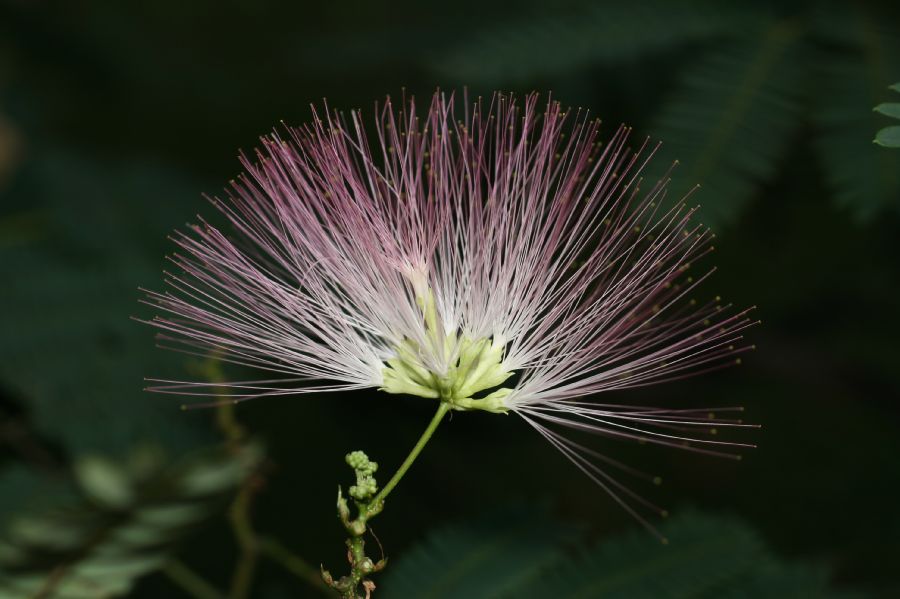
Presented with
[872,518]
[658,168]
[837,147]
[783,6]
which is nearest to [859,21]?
[783,6]

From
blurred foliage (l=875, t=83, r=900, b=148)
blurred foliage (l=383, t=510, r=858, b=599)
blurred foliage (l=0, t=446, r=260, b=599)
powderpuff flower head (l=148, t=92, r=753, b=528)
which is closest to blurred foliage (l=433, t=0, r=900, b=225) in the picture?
powderpuff flower head (l=148, t=92, r=753, b=528)

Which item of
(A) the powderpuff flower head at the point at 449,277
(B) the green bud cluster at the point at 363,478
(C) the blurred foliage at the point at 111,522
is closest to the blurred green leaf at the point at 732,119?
(A) the powderpuff flower head at the point at 449,277

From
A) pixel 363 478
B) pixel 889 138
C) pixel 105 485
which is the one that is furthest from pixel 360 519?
pixel 889 138

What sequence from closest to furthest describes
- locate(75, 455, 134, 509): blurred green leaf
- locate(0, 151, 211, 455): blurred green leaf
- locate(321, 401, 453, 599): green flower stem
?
locate(321, 401, 453, 599): green flower stem, locate(75, 455, 134, 509): blurred green leaf, locate(0, 151, 211, 455): blurred green leaf

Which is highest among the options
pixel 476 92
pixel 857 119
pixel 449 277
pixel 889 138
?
pixel 857 119

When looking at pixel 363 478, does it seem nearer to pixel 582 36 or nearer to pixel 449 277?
pixel 449 277

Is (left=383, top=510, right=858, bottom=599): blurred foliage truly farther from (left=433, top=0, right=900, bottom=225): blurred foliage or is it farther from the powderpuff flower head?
(left=433, top=0, right=900, bottom=225): blurred foliage

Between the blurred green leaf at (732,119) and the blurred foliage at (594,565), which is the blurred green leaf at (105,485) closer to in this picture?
the blurred foliage at (594,565)

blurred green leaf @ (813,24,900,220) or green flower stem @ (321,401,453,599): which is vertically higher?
blurred green leaf @ (813,24,900,220)
